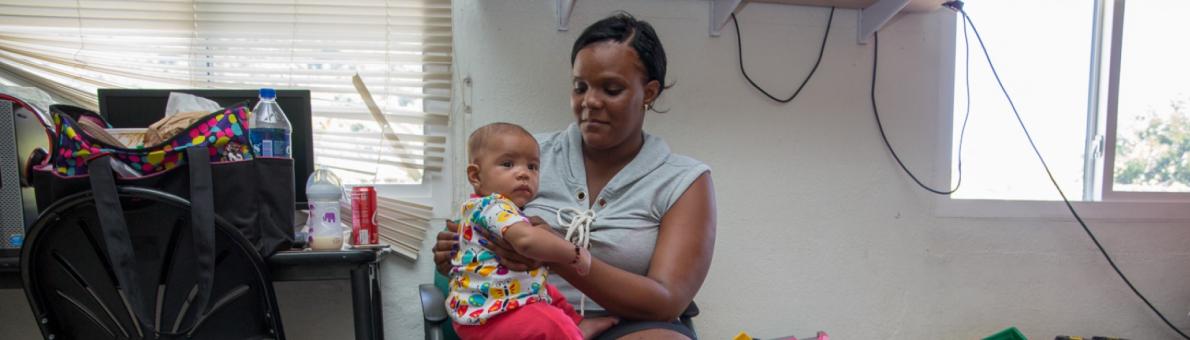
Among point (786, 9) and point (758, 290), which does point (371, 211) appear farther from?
point (786, 9)

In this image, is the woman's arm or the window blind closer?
the woman's arm

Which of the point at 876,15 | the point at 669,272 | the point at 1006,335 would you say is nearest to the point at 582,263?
the point at 669,272

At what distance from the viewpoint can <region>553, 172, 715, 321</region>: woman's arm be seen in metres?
1.11

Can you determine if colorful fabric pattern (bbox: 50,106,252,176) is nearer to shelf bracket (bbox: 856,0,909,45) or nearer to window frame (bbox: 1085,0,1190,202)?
shelf bracket (bbox: 856,0,909,45)

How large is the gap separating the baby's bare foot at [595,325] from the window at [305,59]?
75 cm

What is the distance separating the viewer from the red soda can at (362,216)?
144 cm

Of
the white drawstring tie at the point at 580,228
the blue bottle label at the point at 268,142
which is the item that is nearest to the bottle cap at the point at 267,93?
the blue bottle label at the point at 268,142

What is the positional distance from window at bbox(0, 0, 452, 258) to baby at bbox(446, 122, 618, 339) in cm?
66

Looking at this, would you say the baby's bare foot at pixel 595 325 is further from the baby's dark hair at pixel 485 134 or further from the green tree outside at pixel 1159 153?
the green tree outside at pixel 1159 153

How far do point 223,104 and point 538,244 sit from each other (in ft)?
3.46

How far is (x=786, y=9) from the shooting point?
6.20ft

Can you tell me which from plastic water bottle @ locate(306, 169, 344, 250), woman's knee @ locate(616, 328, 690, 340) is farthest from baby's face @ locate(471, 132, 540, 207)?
plastic water bottle @ locate(306, 169, 344, 250)

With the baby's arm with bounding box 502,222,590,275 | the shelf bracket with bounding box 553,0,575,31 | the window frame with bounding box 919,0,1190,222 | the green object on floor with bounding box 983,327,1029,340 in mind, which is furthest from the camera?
the window frame with bounding box 919,0,1190,222

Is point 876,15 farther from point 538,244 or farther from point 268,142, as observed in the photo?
point 268,142
